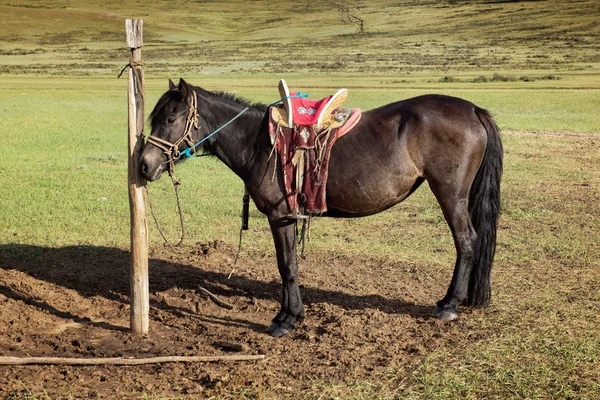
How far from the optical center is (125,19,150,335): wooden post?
5887mm

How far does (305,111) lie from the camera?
249 inches

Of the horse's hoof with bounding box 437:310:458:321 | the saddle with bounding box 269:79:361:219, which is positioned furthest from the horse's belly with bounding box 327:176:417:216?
the horse's hoof with bounding box 437:310:458:321

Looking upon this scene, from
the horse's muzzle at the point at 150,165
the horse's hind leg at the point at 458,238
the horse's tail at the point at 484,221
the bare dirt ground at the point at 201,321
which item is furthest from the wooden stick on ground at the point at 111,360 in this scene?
the horse's tail at the point at 484,221

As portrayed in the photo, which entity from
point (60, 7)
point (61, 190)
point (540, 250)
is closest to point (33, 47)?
point (60, 7)

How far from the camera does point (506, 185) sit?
12.9 metres

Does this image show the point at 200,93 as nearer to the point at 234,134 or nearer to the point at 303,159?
the point at 234,134

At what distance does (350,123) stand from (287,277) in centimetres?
159

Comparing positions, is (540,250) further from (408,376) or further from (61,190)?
(61,190)

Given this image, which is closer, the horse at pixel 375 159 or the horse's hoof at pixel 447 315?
the horse at pixel 375 159

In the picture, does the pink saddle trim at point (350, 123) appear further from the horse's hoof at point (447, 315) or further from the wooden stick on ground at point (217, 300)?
the wooden stick on ground at point (217, 300)

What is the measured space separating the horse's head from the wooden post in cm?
11

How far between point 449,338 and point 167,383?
251cm

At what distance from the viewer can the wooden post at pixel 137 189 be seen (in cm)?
589

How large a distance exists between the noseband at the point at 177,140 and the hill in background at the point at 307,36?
141 ft
